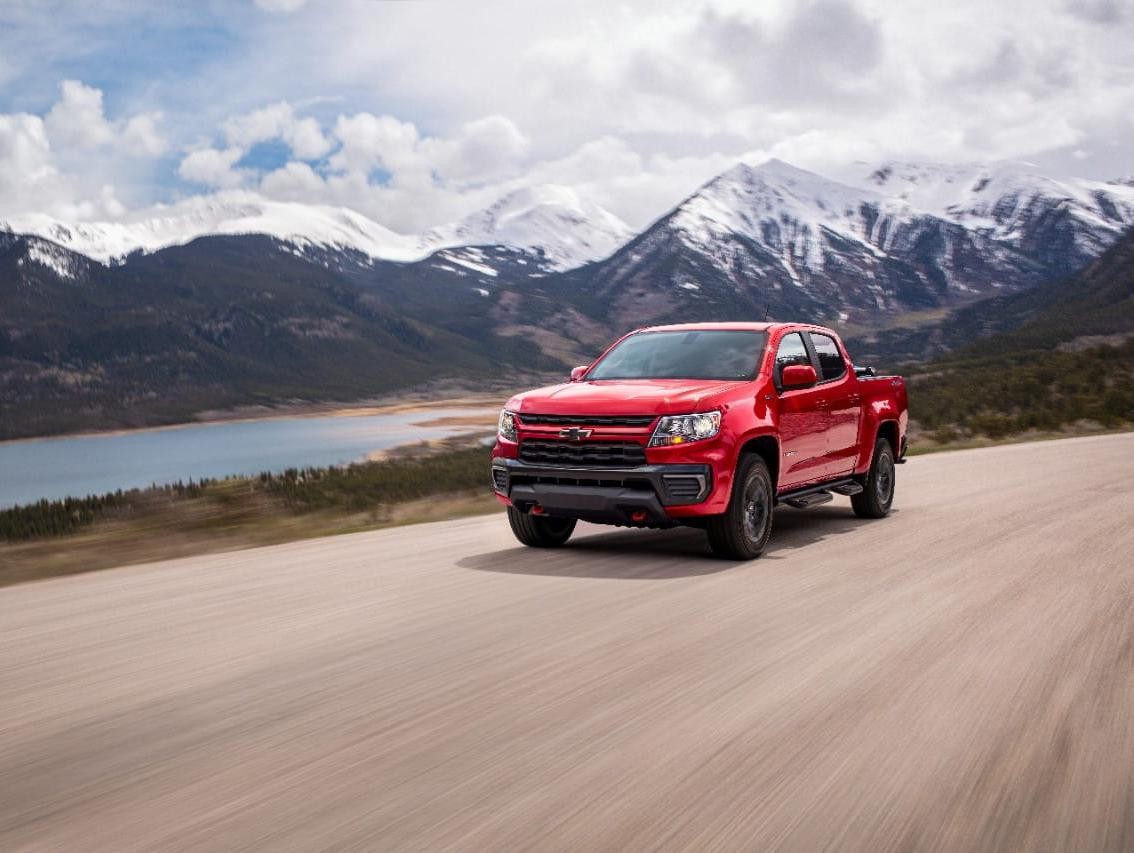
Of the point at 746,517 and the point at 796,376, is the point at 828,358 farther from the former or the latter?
the point at 746,517

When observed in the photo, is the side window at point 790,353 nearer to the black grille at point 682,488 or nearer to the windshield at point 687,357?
the windshield at point 687,357

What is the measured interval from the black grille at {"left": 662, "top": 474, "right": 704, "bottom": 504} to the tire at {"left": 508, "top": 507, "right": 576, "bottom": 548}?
135 cm

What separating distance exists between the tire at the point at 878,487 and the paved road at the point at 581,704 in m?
2.26

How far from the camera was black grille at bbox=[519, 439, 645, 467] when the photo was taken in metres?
8.06

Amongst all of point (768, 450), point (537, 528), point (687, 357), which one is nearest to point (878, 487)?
point (768, 450)

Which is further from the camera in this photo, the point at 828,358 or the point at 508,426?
the point at 828,358

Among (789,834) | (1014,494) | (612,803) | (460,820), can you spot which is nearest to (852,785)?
(789,834)

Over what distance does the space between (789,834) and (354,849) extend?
1.25 m

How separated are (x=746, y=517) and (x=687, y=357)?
5.27 feet

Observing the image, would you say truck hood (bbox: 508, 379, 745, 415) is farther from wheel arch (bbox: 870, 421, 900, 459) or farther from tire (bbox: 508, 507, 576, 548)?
wheel arch (bbox: 870, 421, 900, 459)

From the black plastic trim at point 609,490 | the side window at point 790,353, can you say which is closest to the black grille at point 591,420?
the black plastic trim at point 609,490

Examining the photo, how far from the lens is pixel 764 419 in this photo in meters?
8.58

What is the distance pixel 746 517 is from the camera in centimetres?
831

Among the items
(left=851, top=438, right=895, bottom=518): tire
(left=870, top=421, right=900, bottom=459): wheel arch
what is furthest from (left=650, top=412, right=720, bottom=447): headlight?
(left=870, top=421, right=900, bottom=459): wheel arch
